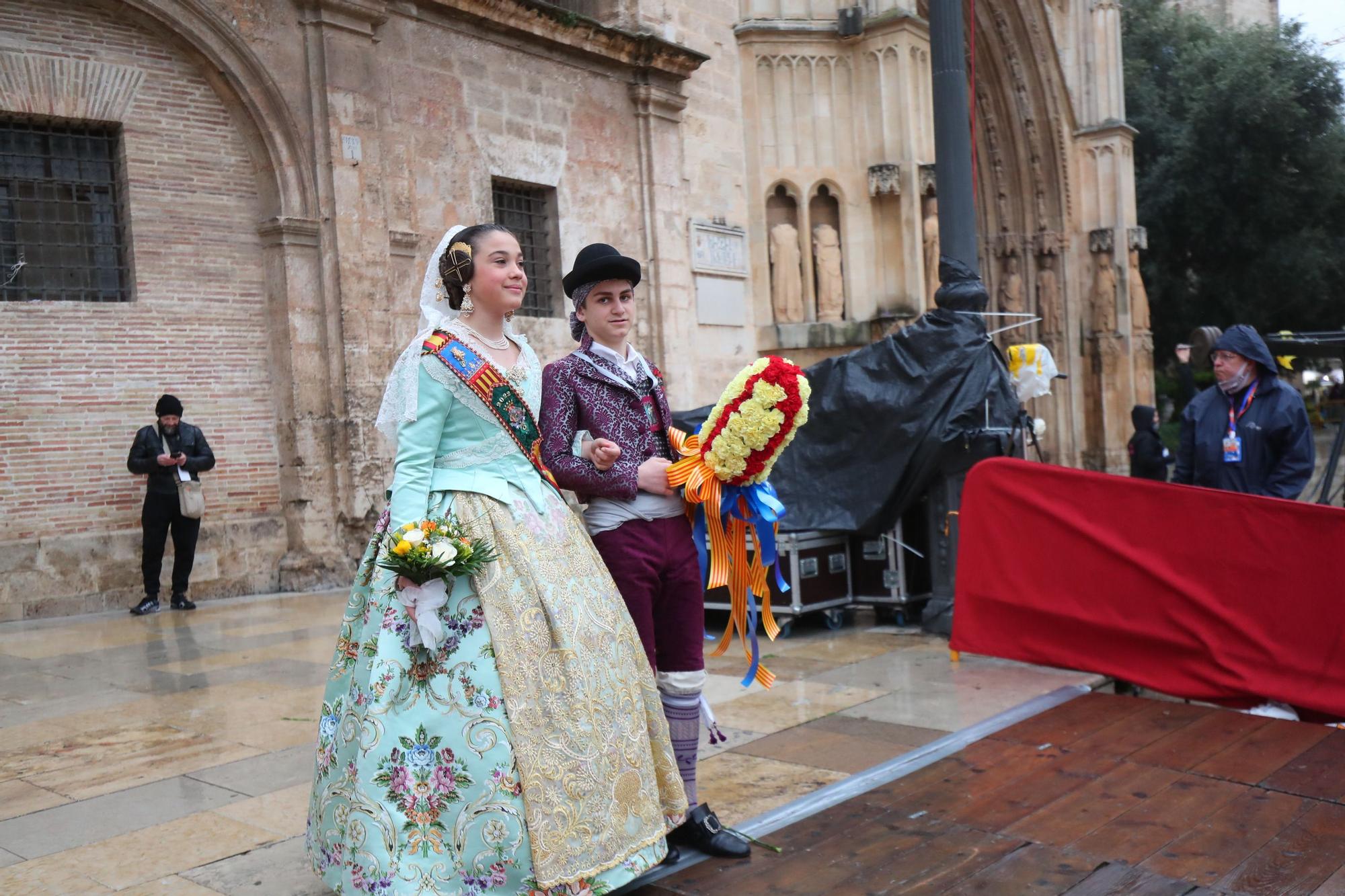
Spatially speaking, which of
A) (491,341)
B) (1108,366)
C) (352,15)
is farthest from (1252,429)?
(1108,366)

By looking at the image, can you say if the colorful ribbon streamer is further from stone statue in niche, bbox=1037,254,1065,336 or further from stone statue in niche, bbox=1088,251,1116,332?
stone statue in niche, bbox=1088,251,1116,332

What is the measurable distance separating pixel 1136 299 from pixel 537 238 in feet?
52.1

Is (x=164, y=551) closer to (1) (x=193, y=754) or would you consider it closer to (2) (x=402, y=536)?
(1) (x=193, y=754)

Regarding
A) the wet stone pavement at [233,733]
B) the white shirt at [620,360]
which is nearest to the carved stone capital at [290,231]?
the wet stone pavement at [233,733]

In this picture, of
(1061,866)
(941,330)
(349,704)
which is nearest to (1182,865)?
(1061,866)

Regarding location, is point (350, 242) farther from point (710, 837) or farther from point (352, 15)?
point (710, 837)

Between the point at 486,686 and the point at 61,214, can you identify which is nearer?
the point at 486,686

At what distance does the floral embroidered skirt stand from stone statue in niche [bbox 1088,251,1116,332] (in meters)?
23.2

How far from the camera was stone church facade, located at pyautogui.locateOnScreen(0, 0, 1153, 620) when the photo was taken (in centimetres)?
923

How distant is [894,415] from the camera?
743cm

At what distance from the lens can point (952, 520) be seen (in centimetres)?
715

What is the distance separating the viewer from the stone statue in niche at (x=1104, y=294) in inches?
944

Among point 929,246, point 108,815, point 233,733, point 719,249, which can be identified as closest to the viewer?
point 108,815

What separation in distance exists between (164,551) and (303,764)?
555 cm
